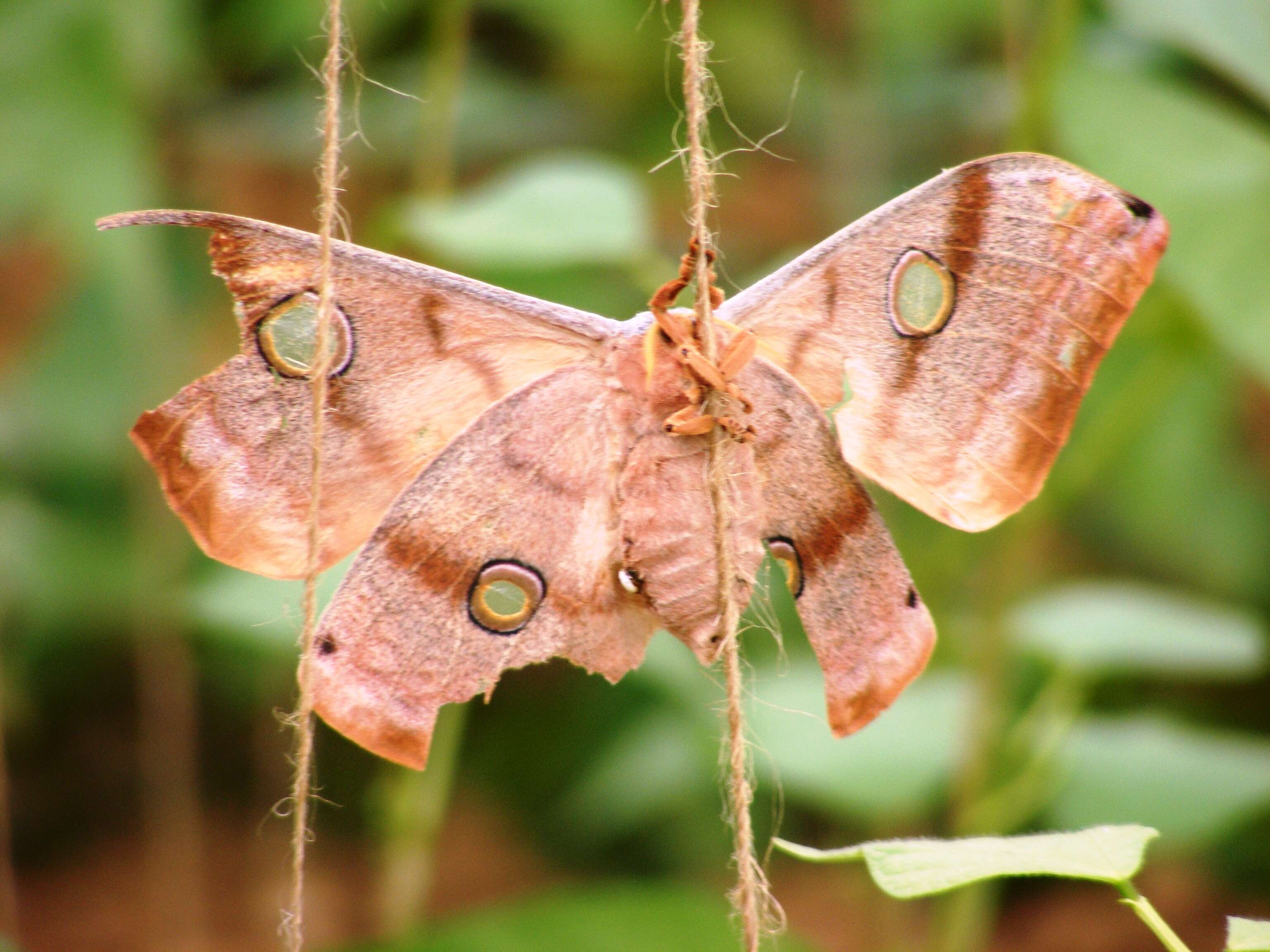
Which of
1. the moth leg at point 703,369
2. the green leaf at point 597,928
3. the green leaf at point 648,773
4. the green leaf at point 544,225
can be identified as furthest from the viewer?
the green leaf at point 648,773

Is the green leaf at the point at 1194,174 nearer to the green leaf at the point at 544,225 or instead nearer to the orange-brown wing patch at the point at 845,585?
the green leaf at the point at 544,225

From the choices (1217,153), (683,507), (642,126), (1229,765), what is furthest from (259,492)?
(642,126)

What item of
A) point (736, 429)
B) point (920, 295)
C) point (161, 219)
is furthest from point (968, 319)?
point (161, 219)

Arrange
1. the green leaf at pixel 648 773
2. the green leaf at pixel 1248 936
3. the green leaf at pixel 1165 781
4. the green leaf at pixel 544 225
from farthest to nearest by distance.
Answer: the green leaf at pixel 648 773 → the green leaf at pixel 1165 781 → the green leaf at pixel 544 225 → the green leaf at pixel 1248 936

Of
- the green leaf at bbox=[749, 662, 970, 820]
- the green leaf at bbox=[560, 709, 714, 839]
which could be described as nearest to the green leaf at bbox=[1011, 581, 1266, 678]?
the green leaf at bbox=[749, 662, 970, 820]

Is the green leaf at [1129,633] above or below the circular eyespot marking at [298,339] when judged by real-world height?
below

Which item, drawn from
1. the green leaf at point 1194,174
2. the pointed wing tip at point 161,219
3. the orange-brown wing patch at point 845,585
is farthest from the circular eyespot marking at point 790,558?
the green leaf at point 1194,174

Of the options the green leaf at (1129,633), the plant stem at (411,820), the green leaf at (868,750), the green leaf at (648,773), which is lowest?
the green leaf at (648,773)

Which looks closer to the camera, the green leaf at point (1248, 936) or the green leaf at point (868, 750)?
the green leaf at point (1248, 936)
